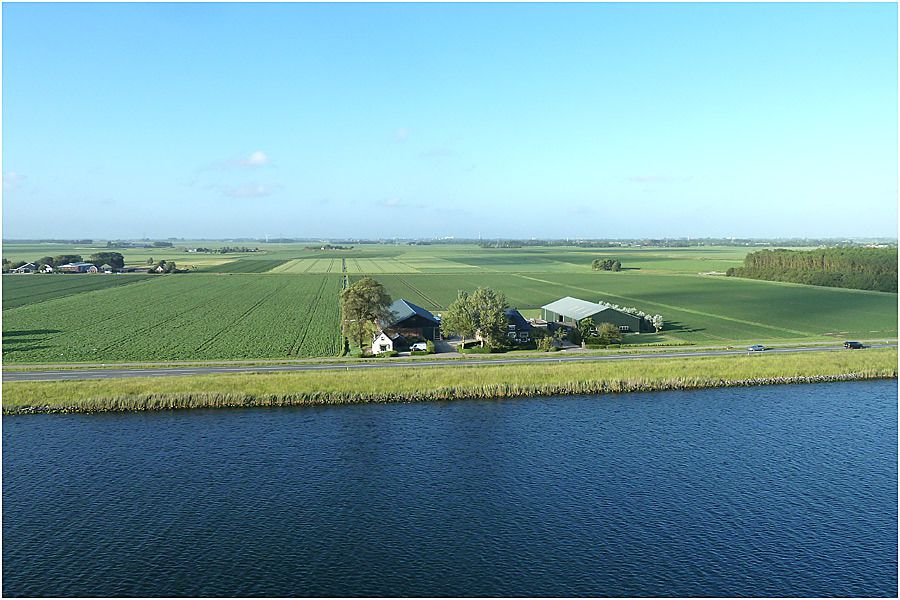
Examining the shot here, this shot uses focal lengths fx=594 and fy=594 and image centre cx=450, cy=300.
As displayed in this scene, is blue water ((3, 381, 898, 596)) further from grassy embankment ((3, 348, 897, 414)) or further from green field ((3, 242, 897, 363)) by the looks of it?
green field ((3, 242, 897, 363))

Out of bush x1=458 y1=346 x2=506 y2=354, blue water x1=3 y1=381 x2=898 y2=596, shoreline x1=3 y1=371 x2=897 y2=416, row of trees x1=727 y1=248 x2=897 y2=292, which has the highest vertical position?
row of trees x1=727 y1=248 x2=897 y2=292

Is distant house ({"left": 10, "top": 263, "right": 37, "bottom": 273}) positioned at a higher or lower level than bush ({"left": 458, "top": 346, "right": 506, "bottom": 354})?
higher

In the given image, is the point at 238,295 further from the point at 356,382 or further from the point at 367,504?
the point at 367,504

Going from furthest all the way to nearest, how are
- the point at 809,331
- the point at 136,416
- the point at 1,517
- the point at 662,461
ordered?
the point at 809,331, the point at 136,416, the point at 662,461, the point at 1,517

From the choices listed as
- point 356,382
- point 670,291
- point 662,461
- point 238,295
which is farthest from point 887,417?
point 238,295

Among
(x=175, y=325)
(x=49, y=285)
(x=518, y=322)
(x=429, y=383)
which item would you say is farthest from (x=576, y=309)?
(x=49, y=285)

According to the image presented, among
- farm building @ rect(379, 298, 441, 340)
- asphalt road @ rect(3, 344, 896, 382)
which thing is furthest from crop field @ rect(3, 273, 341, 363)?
farm building @ rect(379, 298, 441, 340)

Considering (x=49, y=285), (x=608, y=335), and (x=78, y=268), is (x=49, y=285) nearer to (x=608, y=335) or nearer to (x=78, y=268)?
(x=78, y=268)

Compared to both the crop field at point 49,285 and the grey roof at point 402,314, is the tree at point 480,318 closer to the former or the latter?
the grey roof at point 402,314
